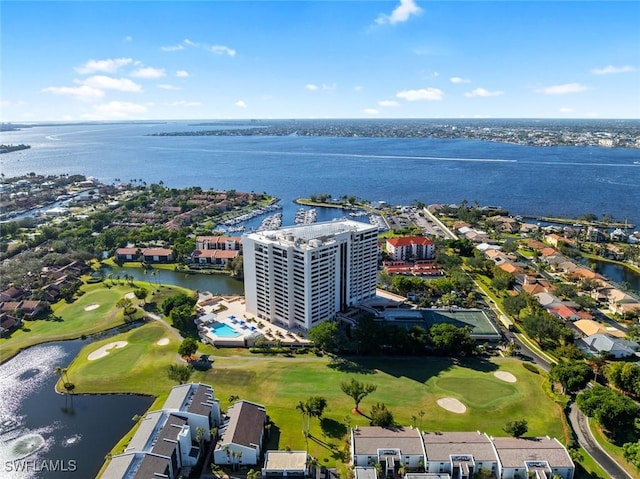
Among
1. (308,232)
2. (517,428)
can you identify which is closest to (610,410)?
(517,428)

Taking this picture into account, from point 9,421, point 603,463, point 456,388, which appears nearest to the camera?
point 603,463

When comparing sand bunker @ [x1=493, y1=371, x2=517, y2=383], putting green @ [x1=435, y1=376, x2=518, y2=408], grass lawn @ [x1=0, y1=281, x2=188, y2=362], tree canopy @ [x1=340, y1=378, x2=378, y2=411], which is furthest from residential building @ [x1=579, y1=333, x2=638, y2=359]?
grass lawn @ [x1=0, y1=281, x2=188, y2=362]

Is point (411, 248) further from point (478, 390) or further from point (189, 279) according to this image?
point (478, 390)

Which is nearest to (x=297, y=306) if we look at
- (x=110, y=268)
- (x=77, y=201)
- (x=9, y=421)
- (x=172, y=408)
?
(x=172, y=408)

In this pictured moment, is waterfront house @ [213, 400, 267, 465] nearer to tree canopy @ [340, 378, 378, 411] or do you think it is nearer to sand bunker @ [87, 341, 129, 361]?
tree canopy @ [340, 378, 378, 411]

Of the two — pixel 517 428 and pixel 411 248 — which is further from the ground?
pixel 411 248

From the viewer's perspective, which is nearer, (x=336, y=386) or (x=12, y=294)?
(x=336, y=386)

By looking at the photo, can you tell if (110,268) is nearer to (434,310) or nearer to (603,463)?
(434,310)
